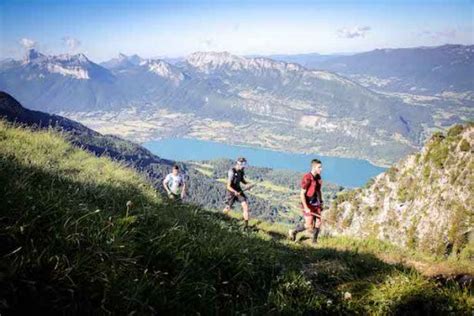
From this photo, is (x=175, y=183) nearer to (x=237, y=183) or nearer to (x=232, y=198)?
(x=232, y=198)

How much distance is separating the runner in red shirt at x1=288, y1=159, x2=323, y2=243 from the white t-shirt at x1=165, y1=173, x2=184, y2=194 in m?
5.31

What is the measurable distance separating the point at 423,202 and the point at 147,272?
49.4 metres

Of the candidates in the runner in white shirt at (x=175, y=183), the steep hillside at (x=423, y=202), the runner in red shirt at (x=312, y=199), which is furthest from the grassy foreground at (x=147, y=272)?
the steep hillside at (x=423, y=202)

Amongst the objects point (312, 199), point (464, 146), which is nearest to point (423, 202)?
point (464, 146)

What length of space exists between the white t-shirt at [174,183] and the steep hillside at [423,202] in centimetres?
2305

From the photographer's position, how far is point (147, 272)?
486cm

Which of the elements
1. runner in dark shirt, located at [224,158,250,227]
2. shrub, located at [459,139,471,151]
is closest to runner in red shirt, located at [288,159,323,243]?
runner in dark shirt, located at [224,158,250,227]

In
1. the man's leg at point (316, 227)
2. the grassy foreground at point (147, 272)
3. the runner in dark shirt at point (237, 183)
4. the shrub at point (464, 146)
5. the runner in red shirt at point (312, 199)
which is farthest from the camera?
the shrub at point (464, 146)

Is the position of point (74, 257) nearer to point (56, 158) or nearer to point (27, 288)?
point (27, 288)

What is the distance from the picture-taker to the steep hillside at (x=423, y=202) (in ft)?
124

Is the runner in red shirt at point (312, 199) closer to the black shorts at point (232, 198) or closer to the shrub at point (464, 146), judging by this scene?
the black shorts at point (232, 198)

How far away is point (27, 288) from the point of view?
3.57 m

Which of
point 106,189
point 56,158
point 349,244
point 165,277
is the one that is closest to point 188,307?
point 165,277

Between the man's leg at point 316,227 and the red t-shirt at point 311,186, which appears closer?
the man's leg at point 316,227
